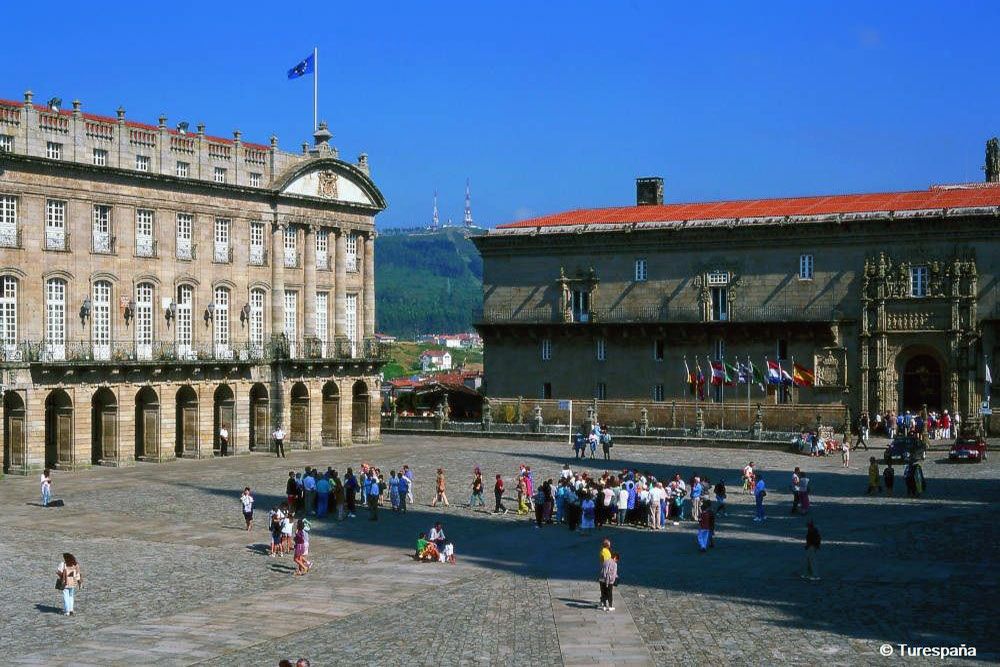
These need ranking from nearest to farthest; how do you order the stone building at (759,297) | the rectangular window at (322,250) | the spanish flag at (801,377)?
the rectangular window at (322,250) → the stone building at (759,297) → the spanish flag at (801,377)

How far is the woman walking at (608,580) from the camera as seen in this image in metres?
26.8

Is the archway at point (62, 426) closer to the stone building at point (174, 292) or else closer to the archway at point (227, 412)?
the stone building at point (174, 292)

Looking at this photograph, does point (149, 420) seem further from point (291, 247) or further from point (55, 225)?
point (291, 247)

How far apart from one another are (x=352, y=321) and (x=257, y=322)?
676 centimetres

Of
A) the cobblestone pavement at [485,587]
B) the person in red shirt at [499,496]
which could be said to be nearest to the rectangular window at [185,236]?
the cobblestone pavement at [485,587]

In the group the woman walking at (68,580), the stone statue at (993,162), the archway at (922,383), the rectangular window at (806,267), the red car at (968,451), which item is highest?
the stone statue at (993,162)

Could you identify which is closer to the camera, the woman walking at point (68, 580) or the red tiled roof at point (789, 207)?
the woman walking at point (68, 580)

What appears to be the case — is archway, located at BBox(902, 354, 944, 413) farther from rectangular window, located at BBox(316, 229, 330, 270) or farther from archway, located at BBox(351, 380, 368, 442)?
rectangular window, located at BBox(316, 229, 330, 270)

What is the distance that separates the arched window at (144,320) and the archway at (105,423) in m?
2.13

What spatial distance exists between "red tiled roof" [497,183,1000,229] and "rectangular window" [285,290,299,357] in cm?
1854

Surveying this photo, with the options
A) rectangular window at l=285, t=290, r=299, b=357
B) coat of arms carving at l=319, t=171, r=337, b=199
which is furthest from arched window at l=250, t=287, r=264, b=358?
coat of arms carving at l=319, t=171, r=337, b=199

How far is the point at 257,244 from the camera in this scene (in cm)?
6312

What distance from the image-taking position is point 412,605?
28.2 m

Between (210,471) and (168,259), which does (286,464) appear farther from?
(168,259)
